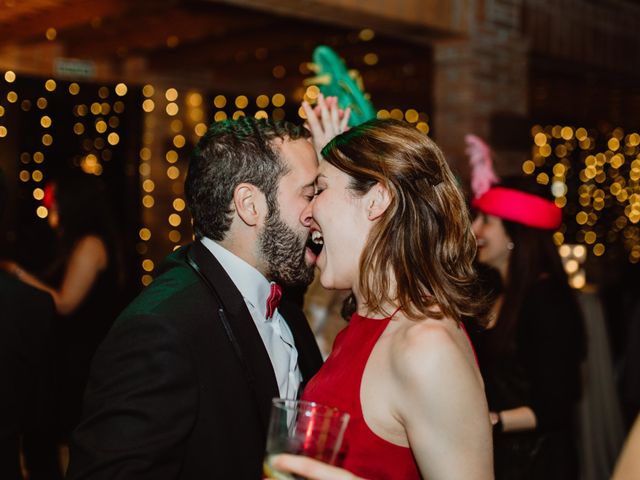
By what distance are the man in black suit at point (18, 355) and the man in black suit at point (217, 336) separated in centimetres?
86

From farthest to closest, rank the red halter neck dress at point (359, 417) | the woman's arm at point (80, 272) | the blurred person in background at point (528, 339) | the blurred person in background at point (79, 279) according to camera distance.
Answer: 1. the woman's arm at point (80, 272)
2. the blurred person in background at point (79, 279)
3. the blurred person in background at point (528, 339)
4. the red halter neck dress at point (359, 417)

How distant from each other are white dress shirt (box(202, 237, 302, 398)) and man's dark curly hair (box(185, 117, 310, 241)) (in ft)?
0.23

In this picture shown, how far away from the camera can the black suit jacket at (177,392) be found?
1.39 metres

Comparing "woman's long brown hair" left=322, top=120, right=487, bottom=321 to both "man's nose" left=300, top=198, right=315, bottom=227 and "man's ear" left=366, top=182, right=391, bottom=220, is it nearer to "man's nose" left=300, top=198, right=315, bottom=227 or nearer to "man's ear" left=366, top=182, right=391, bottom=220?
"man's ear" left=366, top=182, right=391, bottom=220

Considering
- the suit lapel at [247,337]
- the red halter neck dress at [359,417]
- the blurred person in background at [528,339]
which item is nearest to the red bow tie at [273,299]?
the suit lapel at [247,337]

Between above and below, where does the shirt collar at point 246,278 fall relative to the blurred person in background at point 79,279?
above

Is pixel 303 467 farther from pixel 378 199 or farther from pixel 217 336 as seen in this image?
pixel 378 199

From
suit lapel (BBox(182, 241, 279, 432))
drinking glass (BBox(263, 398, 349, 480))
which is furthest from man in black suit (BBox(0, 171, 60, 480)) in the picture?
drinking glass (BBox(263, 398, 349, 480))

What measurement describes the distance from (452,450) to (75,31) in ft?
21.8

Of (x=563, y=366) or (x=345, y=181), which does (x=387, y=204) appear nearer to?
(x=345, y=181)

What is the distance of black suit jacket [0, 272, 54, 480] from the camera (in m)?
2.29

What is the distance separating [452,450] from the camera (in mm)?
1285

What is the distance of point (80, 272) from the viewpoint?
3.92 m

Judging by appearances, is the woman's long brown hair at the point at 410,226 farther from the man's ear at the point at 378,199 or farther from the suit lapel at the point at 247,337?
the suit lapel at the point at 247,337
